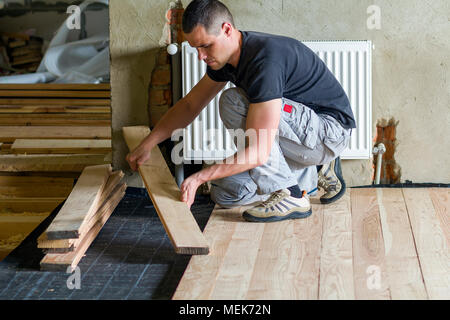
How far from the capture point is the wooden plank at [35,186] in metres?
4.05

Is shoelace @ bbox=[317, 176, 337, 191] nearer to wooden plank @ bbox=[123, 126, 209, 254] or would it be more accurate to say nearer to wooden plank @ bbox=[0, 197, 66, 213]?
wooden plank @ bbox=[123, 126, 209, 254]

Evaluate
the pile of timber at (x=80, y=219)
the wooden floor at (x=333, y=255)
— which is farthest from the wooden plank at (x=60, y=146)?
the wooden floor at (x=333, y=255)

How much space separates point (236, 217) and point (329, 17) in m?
1.29

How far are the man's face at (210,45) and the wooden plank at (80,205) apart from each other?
2.74 ft

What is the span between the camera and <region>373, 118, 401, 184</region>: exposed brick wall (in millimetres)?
3588

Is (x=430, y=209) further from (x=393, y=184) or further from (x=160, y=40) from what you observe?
(x=160, y=40)

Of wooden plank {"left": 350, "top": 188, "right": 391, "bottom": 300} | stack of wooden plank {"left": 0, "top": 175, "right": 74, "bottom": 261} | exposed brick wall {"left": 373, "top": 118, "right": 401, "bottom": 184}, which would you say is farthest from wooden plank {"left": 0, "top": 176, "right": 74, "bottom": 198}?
exposed brick wall {"left": 373, "top": 118, "right": 401, "bottom": 184}

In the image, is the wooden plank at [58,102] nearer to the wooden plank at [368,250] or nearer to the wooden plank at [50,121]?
the wooden plank at [50,121]

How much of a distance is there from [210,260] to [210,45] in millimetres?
886

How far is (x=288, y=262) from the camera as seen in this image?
238cm

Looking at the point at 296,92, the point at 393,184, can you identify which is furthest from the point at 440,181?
the point at 296,92

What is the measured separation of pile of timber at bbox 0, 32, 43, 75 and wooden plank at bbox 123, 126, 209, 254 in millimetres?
4993

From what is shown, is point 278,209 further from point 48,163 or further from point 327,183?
point 48,163

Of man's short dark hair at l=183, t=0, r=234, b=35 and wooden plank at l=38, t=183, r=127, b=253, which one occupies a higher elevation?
man's short dark hair at l=183, t=0, r=234, b=35
